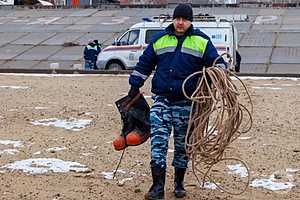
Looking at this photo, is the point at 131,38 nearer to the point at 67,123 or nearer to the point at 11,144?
the point at 67,123

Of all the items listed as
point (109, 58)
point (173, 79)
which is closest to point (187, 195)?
point (173, 79)

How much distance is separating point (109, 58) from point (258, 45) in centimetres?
803

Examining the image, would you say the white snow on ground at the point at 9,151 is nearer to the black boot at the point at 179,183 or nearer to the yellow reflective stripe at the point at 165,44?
the black boot at the point at 179,183

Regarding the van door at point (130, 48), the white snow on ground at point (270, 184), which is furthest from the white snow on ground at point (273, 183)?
the van door at point (130, 48)

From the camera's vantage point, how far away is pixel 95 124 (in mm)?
10789

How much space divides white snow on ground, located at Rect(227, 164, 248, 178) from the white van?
573 inches

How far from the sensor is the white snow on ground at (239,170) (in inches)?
309

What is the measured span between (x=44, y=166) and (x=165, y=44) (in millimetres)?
2236

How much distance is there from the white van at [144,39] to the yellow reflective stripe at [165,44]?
15.9 meters

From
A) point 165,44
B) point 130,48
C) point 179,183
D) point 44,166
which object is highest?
point 165,44

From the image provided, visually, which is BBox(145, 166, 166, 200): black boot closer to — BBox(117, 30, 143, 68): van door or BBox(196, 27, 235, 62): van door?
BBox(196, 27, 235, 62): van door

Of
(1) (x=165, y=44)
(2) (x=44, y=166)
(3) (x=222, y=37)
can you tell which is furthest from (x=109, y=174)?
(3) (x=222, y=37)

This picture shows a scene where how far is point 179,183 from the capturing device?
22.9 ft

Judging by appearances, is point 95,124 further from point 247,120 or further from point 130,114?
point 130,114
